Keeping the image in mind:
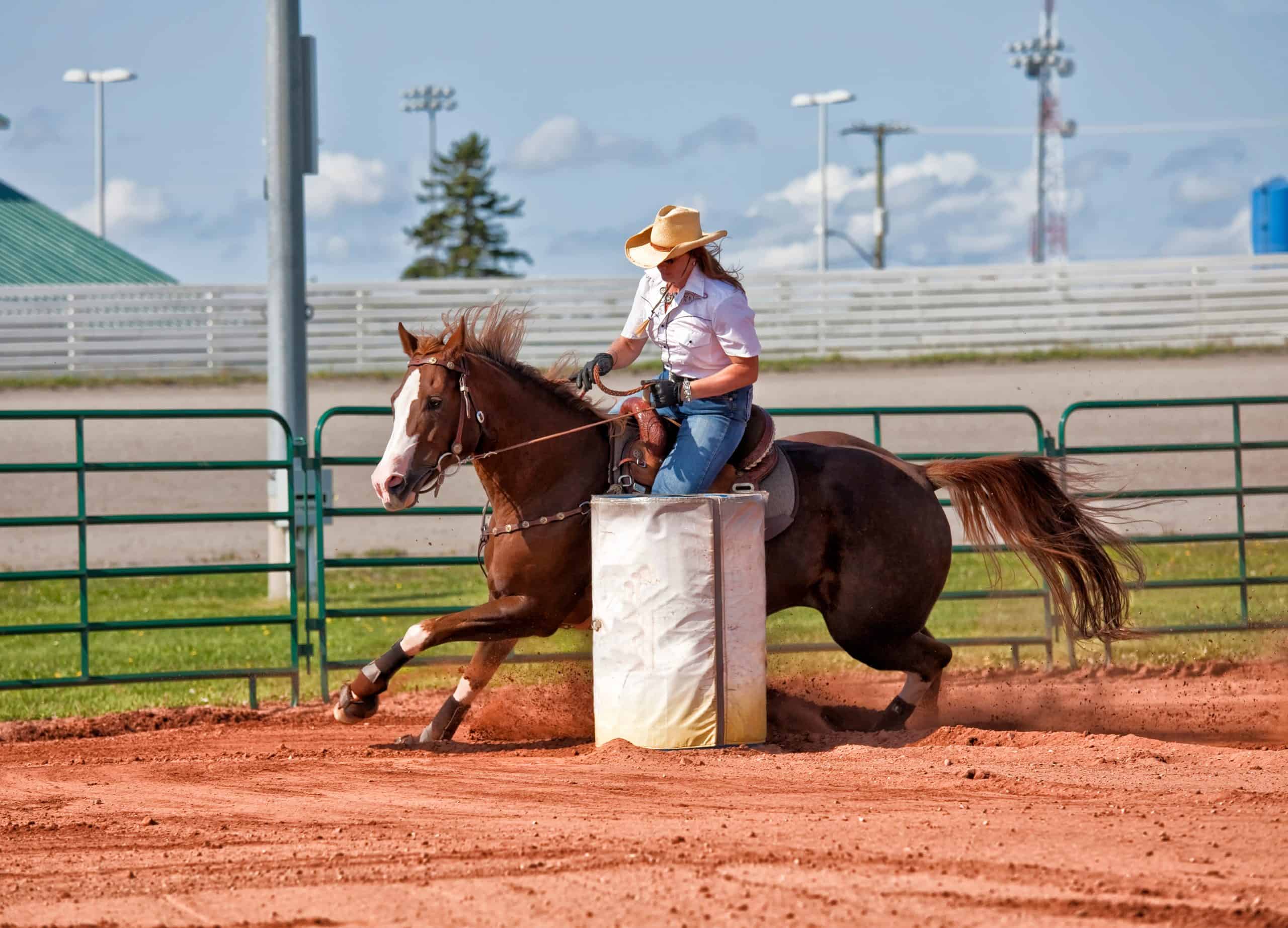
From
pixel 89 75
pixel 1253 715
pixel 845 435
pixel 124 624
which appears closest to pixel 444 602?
pixel 124 624

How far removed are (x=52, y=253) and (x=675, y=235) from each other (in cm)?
2835

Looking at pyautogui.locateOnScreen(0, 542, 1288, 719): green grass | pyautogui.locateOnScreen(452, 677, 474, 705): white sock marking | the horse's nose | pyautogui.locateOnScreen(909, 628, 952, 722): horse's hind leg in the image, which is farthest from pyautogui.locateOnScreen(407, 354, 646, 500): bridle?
pyautogui.locateOnScreen(909, 628, 952, 722): horse's hind leg

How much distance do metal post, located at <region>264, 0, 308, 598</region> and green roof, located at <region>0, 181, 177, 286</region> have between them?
1893cm

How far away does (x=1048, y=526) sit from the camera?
22.1 feet

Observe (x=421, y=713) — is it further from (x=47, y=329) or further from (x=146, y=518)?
(x=47, y=329)

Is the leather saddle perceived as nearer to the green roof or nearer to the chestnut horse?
the chestnut horse

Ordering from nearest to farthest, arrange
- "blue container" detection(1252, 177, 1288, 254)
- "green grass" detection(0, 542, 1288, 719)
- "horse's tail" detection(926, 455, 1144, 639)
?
"horse's tail" detection(926, 455, 1144, 639), "green grass" detection(0, 542, 1288, 719), "blue container" detection(1252, 177, 1288, 254)

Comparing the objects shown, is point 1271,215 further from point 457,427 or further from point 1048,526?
point 457,427

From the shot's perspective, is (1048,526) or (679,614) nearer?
(679,614)

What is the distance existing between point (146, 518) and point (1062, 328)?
20739 millimetres

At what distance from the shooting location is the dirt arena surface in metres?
3.53

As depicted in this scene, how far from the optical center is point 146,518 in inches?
313

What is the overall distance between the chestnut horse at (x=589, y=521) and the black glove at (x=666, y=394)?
0.97 feet

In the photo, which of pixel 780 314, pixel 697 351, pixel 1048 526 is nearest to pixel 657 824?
pixel 697 351
